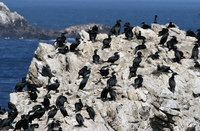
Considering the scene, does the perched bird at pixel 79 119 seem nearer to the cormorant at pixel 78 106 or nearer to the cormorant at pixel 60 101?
the cormorant at pixel 78 106

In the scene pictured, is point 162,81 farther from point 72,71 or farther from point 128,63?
point 72,71

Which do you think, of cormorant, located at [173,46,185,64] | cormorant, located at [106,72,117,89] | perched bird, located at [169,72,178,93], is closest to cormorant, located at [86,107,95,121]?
cormorant, located at [106,72,117,89]

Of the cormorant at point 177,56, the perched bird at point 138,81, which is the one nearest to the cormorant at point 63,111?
the perched bird at point 138,81

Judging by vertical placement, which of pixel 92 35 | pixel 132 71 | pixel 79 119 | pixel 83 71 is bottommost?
pixel 79 119

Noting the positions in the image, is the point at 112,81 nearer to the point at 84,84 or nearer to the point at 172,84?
the point at 84,84

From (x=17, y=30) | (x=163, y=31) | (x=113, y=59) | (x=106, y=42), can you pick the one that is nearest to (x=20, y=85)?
(x=113, y=59)

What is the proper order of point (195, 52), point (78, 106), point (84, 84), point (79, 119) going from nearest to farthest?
point (79, 119) → point (78, 106) → point (84, 84) → point (195, 52)

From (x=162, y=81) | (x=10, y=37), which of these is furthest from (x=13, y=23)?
(x=162, y=81)

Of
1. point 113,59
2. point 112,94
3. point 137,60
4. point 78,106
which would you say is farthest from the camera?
point 113,59

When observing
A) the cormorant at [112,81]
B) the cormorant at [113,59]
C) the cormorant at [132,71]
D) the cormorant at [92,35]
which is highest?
the cormorant at [92,35]

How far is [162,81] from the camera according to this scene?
114ft

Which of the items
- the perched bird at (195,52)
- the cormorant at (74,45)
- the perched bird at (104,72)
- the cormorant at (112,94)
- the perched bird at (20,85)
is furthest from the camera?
the cormorant at (74,45)

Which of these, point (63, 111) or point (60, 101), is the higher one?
point (60, 101)

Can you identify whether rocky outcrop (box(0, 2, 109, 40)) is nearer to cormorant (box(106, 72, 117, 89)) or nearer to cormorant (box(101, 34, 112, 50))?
cormorant (box(101, 34, 112, 50))
